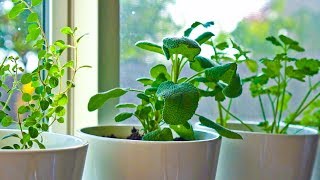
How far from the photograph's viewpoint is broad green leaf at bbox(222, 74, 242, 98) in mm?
796

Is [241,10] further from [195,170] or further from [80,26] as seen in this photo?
[195,170]

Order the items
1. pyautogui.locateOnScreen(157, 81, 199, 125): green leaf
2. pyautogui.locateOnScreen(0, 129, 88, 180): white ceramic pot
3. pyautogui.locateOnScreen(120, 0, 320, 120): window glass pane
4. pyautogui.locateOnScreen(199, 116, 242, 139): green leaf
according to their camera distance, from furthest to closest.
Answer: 1. pyautogui.locateOnScreen(120, 0, 320, 120): window glass pane
2. pyautogui.locateOnScreen(199, 116, 242, 139): green leaf
3. pyautogui.locateOnScreen(157, 81, 199, 125): green leaf
4. pyautogui.locateOnScreen(0, 129, 88, 180): white ceramic pot

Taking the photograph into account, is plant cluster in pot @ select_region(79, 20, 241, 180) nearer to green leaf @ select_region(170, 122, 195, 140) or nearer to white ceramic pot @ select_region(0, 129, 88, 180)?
green leaf @ select_region(170, 122, 195, 140)

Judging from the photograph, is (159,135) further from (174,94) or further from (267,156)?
(267,156)

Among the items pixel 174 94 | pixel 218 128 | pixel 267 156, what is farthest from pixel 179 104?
pixel 267 156

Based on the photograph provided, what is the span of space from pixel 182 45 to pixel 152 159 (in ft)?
0.57

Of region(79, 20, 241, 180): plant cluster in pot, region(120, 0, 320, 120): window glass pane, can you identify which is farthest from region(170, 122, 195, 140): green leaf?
region(120, 0, 320, 120): window glass pane

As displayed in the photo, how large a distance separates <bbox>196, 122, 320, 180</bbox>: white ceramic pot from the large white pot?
14cm

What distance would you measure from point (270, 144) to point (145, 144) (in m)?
0.28

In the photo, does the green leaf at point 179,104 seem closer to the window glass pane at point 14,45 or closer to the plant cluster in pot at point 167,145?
the plant cluster in pot at point 167,145

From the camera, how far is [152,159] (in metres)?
0.71

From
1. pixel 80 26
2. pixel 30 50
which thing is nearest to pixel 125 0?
pixel 80 26

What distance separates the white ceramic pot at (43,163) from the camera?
556mm

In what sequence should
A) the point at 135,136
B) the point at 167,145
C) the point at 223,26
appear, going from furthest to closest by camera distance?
the point at 223,26, the point at 135,136, the point at 167,145
